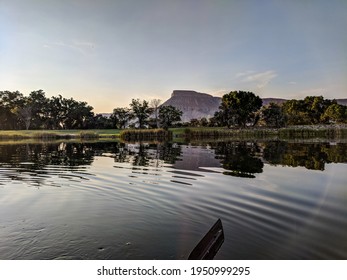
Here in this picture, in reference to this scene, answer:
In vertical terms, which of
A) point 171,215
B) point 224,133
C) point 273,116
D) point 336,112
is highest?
point 273,116

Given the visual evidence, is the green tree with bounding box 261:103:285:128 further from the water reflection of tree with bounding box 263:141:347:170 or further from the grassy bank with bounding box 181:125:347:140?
the water reflection of tree with bounding box 263:141:347:170

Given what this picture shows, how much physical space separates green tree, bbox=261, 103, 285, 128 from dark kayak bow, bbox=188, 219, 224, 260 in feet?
67.0

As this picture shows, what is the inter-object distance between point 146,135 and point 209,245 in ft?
81.4

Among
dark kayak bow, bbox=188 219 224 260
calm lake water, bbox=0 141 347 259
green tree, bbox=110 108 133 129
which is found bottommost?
calm lake water, bbox=0 141 347 259

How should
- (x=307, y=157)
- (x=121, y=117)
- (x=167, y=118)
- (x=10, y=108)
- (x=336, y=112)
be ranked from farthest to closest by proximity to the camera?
(x=167, y=118), (x=121, y=117), (x=10, y=108), (x=336, y=112), (x=307, y=157)

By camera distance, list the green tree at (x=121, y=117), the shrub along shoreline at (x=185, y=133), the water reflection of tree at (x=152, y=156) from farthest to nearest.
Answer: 1. the shrub along shoreline at (x=185, y=133)
2. the green tree at (x=121, y=117)
3. the water reflection of tree at (x=152, y=156)

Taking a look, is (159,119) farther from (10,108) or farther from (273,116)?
(10,108)

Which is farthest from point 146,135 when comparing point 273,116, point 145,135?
point 273,116

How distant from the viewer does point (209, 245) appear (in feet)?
7.23

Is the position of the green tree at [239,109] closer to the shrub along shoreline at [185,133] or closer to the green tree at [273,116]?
the shrub along shoreline at [185,133]

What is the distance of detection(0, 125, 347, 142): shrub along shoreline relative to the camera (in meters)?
22.0

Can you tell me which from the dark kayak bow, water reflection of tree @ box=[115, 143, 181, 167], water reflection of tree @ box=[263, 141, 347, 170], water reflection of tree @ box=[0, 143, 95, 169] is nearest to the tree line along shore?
water reflection of tree @ box=[115, 143, 181, 167]

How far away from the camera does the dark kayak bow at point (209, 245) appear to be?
207cm

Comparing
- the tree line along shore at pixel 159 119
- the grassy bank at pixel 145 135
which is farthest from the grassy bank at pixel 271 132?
the grassy bank at pixel 145 135
